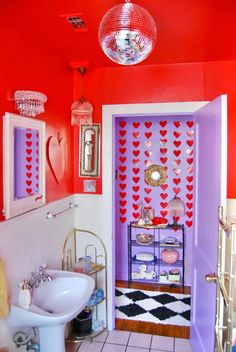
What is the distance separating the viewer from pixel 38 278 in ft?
6.43

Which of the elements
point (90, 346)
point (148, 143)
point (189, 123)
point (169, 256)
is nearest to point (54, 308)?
point (90, 346)

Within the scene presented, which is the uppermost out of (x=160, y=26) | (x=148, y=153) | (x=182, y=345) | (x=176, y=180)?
(x=160, y=26)

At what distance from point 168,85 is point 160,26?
0.75 metres

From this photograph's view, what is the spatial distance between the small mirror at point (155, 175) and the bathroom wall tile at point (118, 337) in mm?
1679

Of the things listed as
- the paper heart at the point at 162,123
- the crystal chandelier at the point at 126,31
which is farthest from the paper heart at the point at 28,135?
the paper heart at the point at 162,123

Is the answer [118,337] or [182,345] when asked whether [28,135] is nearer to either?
[118,337]

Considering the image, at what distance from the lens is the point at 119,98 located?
2631mm

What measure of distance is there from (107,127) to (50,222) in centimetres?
92

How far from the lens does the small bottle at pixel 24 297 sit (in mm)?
1708

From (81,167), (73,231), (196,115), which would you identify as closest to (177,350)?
(73,231)

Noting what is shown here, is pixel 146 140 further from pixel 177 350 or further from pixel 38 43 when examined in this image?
pixel 177 350

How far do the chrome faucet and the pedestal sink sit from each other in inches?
1.4

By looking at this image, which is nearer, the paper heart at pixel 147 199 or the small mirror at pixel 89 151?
the small mirror at pixel 89 151

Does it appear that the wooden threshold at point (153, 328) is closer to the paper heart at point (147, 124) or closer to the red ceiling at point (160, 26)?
the paper heart at point (147, 124)
